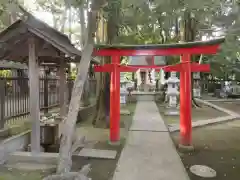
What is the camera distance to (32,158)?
5883 millimetres

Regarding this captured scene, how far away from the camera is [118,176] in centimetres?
530

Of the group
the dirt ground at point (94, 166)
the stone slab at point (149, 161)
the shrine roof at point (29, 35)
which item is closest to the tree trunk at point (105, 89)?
the dirt ground at point (94, 166)

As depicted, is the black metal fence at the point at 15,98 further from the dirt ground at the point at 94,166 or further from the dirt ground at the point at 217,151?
the dirt ground at the point at 217,151

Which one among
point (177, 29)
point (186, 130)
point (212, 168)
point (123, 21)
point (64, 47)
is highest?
point (177, 29)

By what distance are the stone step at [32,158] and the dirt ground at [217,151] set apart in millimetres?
3012

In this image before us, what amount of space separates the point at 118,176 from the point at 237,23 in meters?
3.56

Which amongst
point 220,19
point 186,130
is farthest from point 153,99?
point 220,19

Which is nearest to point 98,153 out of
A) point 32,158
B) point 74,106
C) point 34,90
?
point 32,158

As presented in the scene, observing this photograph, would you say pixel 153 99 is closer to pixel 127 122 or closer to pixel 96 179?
pixel 127 122

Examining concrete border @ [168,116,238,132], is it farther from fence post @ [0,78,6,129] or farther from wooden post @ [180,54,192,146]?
fence post @ [0,78,6,129]

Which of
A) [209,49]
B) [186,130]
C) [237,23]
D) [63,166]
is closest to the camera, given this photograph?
[237,23]

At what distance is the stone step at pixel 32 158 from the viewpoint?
5.79m

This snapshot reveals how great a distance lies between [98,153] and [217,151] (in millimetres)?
3347

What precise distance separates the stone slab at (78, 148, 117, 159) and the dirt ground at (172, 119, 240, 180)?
5.93 ft
